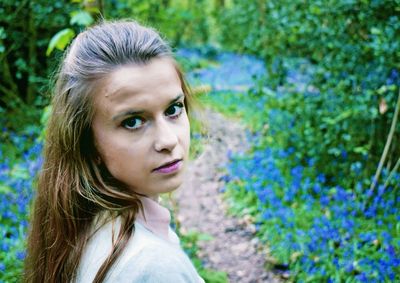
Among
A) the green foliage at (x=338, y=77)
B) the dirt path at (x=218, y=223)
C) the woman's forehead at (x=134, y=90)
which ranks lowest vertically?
the dirt path at (x=218, y=223)

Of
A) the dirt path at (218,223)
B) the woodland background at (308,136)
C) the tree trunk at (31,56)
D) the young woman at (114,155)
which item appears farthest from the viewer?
the tree trunk at (31,56)

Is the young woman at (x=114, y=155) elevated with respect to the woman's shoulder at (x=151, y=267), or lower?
elevated

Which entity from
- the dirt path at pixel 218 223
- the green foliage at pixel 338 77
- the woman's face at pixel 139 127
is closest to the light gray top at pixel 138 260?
the woman's face at pixel 139 127

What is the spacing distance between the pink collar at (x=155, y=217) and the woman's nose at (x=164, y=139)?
0.72 feet

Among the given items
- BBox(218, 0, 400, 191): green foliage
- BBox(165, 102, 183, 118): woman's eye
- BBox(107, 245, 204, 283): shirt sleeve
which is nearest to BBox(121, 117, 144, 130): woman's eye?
BBox(165, 102, 183, 118): woman's eye

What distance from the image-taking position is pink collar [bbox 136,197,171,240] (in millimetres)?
1400

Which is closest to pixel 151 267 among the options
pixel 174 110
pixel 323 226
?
pixel 174 110

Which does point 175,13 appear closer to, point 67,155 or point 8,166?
point 8,166

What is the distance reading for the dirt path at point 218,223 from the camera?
136 inches

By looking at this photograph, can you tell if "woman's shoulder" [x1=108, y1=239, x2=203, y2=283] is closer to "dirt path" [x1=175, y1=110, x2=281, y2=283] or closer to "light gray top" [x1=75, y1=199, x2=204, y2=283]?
"light gray top" [x1=75, y1=199, x2=204, y2=283]

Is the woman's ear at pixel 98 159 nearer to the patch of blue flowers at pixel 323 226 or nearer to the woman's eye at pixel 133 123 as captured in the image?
the woman's eye at pixel 133 123

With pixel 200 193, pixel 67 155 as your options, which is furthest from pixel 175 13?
pixel 67 155

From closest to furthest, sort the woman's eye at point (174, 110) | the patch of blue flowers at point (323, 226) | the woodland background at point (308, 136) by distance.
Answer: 1. the woman's eye at point (174, 110)
2. the patch of blue flowers at point (323, 226)
3. the woodland background at point (308, 136)

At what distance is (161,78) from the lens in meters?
1.33
